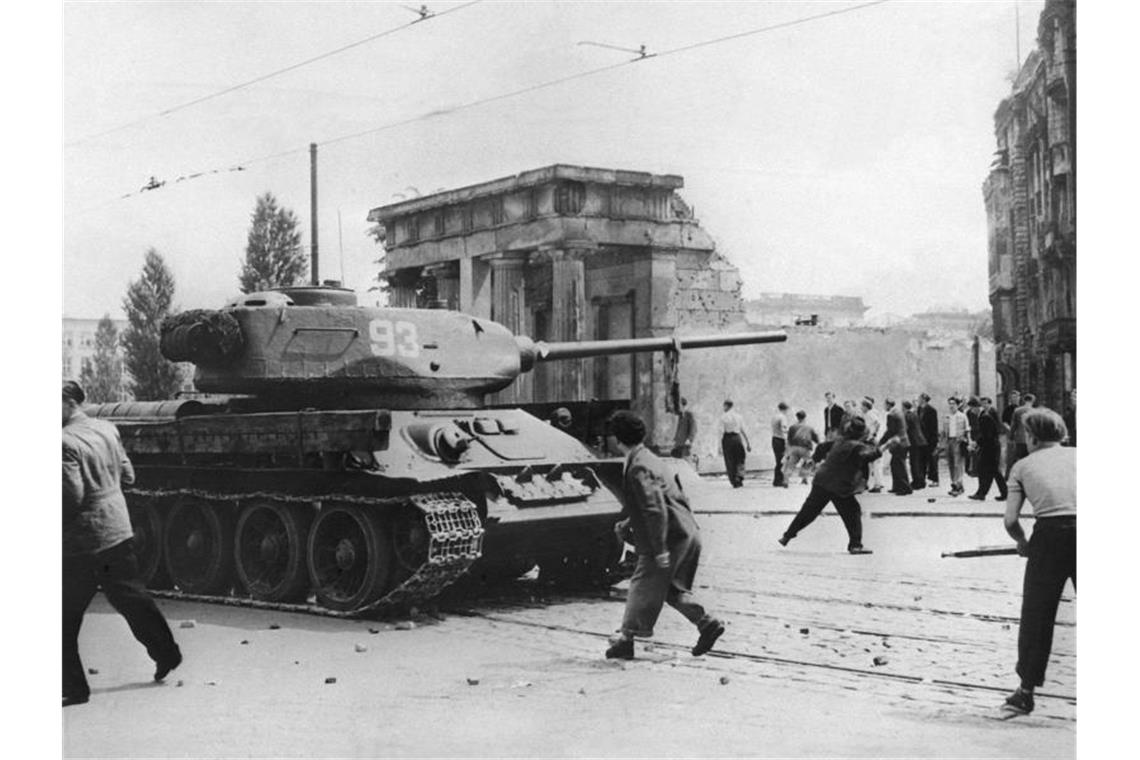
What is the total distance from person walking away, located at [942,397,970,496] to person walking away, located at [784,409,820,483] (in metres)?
1.22

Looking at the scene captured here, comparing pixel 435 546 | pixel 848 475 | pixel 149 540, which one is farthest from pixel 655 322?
pixel 435 546

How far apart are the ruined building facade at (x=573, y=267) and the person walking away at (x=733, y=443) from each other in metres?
0.73

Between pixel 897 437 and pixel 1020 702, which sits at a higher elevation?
pixel 897 437

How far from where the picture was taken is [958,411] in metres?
12.0

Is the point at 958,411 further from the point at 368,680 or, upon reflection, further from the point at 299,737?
the point at 299,737

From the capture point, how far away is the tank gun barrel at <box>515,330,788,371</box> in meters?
11.3

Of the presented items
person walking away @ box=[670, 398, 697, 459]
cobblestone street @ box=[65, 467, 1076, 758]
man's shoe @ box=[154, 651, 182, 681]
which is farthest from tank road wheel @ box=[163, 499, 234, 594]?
person walking away @ box=[670, 398, 697, 459]

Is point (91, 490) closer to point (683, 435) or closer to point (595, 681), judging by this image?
point (595, 681)

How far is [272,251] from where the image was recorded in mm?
9477

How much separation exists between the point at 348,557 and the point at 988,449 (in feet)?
17.1

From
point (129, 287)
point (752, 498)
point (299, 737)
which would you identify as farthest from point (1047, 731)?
point (752, 498)

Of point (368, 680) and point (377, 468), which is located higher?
point (377, 468)

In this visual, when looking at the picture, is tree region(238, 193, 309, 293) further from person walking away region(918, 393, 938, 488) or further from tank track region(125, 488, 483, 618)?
person walking away region(918, 393, 938, 488)
